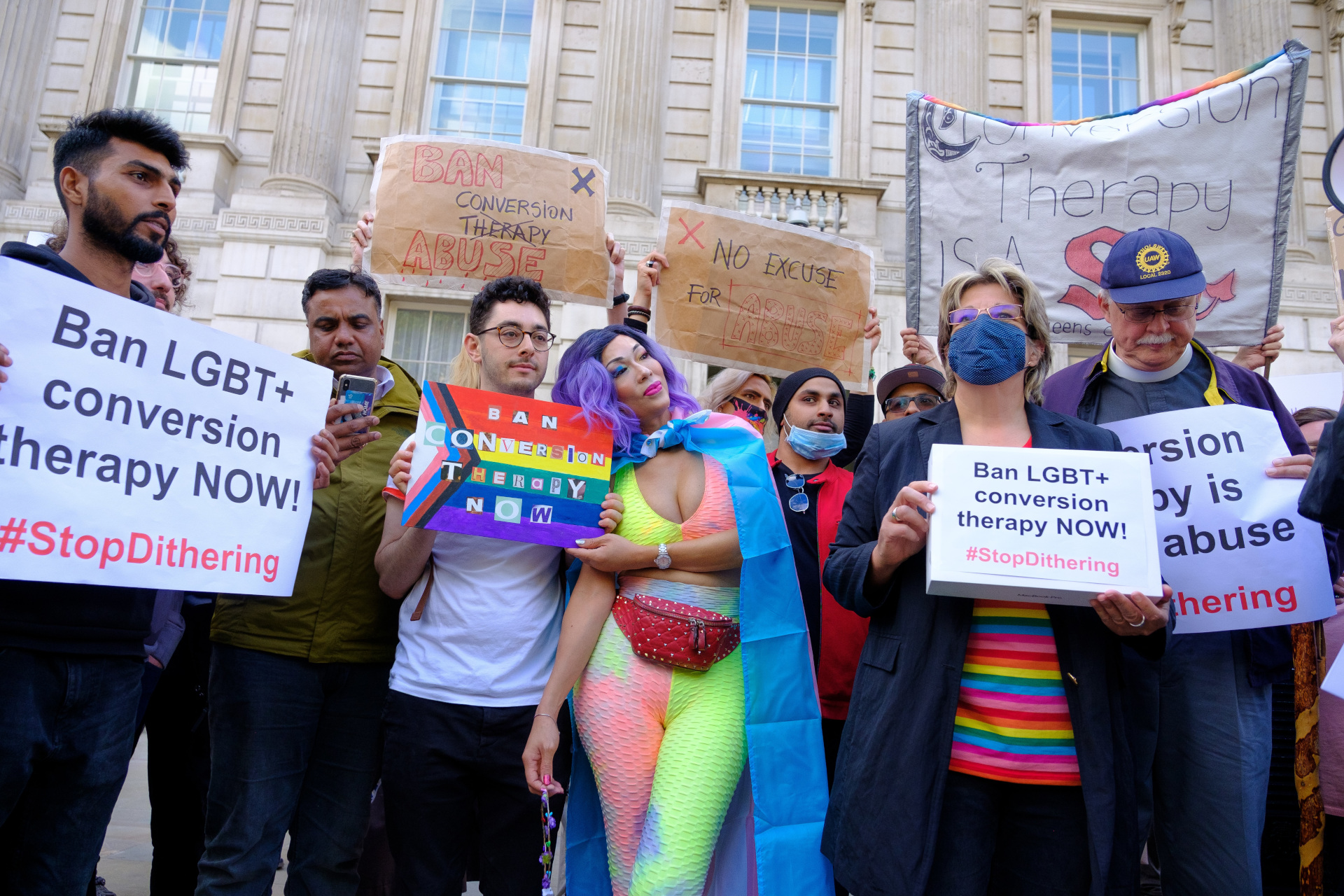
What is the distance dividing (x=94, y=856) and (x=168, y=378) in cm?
125

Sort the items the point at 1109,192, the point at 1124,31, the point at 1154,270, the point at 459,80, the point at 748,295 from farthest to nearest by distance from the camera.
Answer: the point at 1124,31
the point at 459,80
the point at 748,295
the point at 1109,192
the point at 1154,270

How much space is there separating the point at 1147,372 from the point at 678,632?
1.63m

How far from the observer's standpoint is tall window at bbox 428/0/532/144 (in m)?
11.0

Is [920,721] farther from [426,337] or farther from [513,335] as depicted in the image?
[426,337]

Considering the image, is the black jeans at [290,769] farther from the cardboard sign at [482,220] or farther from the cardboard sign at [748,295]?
the cardboard sign at [748,295]

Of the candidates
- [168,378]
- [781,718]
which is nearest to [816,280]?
[781,718]

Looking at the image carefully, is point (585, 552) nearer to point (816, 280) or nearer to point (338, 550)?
point (338, 550)

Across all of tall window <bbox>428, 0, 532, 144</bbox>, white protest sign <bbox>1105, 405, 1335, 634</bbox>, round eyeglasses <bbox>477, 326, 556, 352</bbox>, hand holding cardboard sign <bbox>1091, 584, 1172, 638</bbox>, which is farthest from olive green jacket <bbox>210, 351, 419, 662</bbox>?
tall window <bbox>428, 0, 532, 144</bbox>

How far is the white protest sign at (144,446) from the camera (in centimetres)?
205

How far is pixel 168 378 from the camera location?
2.34m

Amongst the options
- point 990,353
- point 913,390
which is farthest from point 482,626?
point 913,390

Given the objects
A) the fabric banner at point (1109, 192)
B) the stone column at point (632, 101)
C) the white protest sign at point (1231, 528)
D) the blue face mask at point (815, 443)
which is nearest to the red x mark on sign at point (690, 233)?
the fabric banner at point (1109, 192)

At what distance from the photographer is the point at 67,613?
2.18 meters

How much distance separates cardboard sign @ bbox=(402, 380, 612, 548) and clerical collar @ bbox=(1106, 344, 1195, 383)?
1609mm
